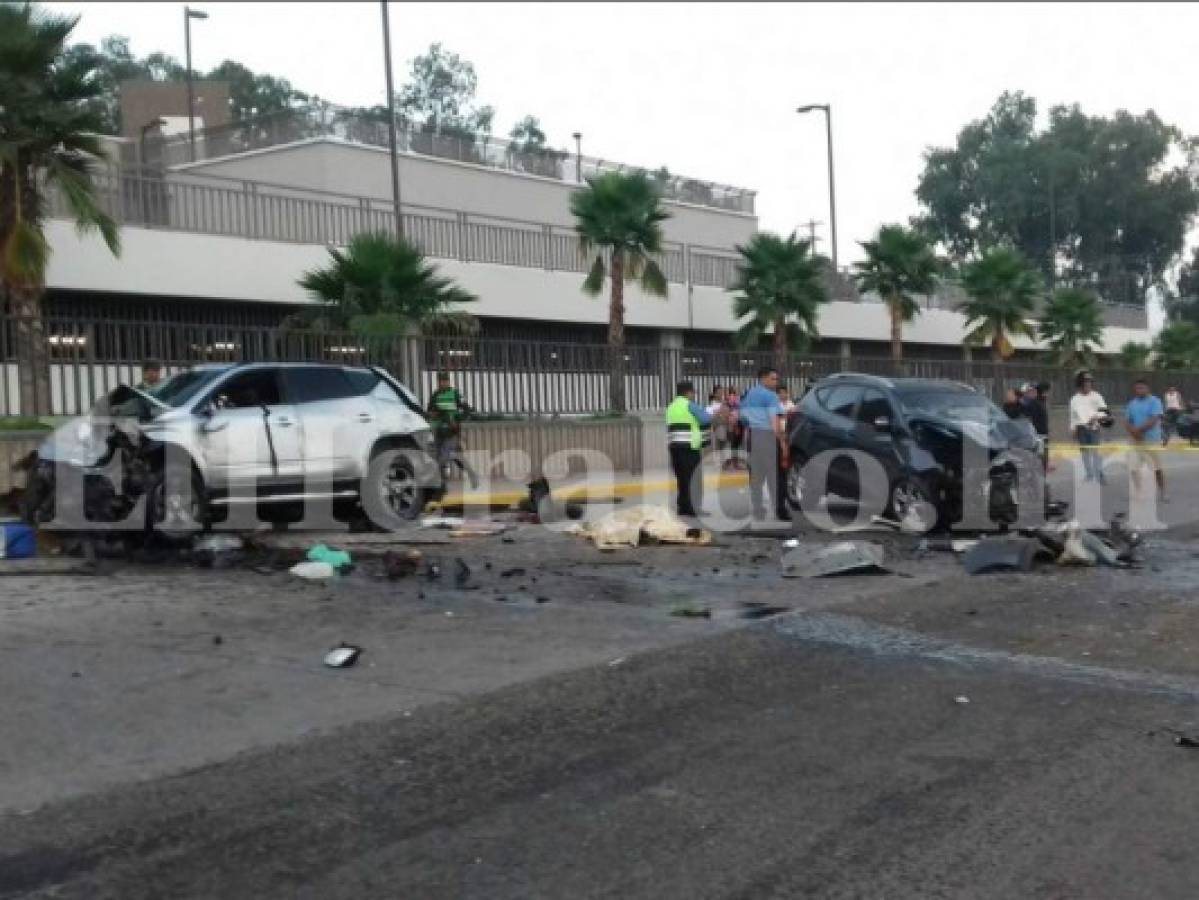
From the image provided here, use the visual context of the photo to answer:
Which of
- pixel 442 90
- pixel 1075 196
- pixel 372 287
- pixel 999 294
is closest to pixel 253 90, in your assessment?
pixel 442 90

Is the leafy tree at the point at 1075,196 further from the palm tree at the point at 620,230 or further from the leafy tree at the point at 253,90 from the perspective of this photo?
the palm tree at the point at 620,230

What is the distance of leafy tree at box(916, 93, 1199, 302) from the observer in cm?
8775

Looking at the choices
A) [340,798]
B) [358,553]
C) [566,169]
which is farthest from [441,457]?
[566,169]

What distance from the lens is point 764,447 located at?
50.4ft

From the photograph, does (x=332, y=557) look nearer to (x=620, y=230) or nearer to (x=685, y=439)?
(x=685, y=439)

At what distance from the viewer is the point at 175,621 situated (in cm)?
845

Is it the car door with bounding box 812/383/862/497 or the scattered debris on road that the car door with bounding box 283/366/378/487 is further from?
the scattered debris on road

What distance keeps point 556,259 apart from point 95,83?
15001 mm

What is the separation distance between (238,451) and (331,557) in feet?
6.95

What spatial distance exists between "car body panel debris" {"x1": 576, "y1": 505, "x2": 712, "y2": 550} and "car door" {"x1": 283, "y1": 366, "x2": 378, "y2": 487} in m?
2.52

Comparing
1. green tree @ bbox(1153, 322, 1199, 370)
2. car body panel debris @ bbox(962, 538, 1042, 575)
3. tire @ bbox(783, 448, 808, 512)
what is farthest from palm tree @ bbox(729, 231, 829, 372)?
green tree @ bbox(1153, 322, 1199, 370)

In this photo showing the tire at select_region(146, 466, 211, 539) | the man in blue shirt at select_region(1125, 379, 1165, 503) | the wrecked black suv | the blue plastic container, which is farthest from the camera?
the man in blue shirt at select_region(1125, 379, 1165, 503)

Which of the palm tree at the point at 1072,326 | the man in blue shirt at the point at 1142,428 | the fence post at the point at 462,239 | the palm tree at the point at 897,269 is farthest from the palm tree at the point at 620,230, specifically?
the palm tree at the point at 1072,326

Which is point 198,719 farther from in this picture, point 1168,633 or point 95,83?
point 95,83
